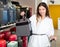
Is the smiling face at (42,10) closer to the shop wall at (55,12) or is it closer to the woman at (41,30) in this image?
the woman at (41,30)

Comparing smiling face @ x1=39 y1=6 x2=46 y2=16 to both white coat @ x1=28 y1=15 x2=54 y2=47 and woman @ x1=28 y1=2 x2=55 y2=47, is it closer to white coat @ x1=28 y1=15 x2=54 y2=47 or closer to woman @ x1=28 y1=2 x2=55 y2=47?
woman @ x1=28 y1=2 x2=55 y2=47

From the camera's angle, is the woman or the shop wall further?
the shop wall

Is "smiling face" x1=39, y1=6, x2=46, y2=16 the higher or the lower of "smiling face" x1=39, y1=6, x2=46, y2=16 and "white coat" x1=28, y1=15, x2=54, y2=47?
the higher

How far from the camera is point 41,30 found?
8.41ft

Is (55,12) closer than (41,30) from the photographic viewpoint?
No

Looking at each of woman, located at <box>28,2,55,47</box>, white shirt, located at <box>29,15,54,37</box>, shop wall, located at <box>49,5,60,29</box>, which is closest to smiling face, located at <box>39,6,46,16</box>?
woman, located at <box>28,2,55,47</box>

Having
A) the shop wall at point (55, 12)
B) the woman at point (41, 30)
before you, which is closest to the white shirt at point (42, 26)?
the woman at point (41, 30)

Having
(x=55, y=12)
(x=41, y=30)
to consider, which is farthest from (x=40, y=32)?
(x=55, y=12)

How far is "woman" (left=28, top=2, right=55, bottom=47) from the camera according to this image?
255 centimetres

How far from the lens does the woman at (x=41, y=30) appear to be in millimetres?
2549

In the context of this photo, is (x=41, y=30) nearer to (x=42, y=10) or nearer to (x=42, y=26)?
(x=42, y=26)

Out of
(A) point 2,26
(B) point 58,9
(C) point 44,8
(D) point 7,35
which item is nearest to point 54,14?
(B) point 58,9

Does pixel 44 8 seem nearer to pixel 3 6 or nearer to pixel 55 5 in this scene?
pixel 3 6

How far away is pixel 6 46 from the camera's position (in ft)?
6.30
